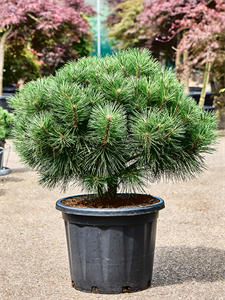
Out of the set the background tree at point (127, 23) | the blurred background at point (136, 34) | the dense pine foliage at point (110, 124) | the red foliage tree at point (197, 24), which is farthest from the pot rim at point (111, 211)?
the background tree at point (127, 23)

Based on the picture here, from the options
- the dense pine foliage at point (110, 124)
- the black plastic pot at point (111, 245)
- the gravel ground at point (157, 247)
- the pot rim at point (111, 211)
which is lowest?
the gravel ground at point (157, 247)

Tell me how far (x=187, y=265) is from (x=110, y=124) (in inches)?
56.6

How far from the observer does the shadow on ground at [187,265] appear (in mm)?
2818

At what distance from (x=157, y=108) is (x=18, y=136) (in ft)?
2.88

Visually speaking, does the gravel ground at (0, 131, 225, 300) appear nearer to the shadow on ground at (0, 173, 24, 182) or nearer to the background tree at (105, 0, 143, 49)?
the shadow on ground at (0, 173, 24, 182)

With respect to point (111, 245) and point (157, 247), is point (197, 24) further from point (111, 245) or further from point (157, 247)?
point (111, 245)

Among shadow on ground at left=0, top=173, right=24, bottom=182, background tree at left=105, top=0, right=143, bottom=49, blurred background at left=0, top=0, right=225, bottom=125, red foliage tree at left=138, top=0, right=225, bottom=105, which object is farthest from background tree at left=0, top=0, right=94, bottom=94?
shadow on ground at left=0, top=173, right=24, bottom=182

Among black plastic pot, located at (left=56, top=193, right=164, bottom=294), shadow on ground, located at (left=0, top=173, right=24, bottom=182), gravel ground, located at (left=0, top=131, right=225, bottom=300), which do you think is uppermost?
black plastic pot, located at (left=56, top=193, right=164, bottom=294)

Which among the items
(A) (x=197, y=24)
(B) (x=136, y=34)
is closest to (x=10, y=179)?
(A) (x=197, y=24)

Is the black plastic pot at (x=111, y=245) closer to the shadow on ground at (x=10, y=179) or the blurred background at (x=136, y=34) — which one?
→ the shadow on ground at (x=10, y=179)

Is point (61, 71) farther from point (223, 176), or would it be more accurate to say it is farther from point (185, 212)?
point (223, 176)

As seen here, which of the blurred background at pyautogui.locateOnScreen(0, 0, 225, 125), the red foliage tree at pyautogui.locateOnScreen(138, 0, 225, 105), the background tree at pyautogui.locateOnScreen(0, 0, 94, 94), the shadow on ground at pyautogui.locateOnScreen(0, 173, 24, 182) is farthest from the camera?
the background tree at pyautogui.locateOnScreen(0, 0, 94, 94)

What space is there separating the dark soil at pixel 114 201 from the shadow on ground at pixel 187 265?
1.88 ft

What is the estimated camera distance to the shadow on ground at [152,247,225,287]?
2.82m
